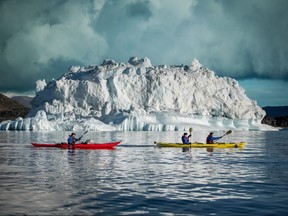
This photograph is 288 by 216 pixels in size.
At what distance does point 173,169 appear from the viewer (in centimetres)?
1650

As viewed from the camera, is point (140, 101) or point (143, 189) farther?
point (140, 101)

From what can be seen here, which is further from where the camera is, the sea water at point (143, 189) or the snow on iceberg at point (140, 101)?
the snow on iceberg at point (140, 101)

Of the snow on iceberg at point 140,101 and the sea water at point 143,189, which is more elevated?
the snow on iceberg at point 140,101

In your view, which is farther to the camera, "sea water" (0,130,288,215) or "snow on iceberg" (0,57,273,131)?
"snow on iceberg" (0,57,273,131)

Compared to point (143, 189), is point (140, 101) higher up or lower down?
higher up

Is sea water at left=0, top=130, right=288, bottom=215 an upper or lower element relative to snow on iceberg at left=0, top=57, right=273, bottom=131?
lower

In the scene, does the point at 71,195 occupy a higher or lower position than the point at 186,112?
lower

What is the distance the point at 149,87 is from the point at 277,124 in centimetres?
11127

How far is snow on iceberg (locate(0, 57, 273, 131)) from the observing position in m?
68.9

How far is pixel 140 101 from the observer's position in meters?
75.8

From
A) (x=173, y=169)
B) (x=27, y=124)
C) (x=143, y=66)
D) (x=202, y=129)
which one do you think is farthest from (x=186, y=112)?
(x=173, y=169)

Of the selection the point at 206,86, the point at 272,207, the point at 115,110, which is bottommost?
the point at 272,207

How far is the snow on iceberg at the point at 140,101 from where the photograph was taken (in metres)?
68.9

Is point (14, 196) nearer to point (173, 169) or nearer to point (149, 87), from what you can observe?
point (173, 169)
